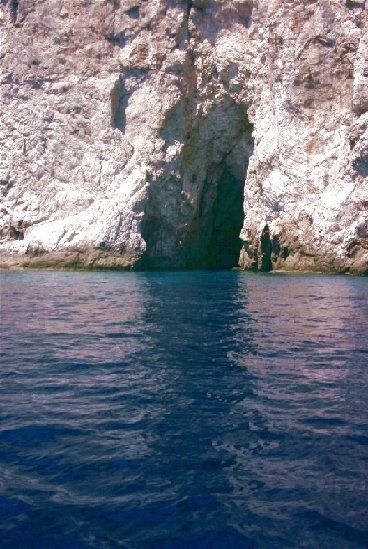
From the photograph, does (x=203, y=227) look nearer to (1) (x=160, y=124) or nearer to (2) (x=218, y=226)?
(2) (x=218, y=226)

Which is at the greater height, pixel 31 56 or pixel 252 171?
pixel 31 56

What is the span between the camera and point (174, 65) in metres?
39.6

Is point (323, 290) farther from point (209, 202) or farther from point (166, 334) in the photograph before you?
point (209, 202)

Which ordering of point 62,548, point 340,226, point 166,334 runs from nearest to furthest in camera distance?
1. point 62,548
2. point 166,334
3. point 340,226

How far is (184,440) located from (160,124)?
3682 centimetres

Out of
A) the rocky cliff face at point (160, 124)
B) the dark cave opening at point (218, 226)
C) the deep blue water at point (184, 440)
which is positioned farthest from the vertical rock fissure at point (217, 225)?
the deep blue water at point (184, 440)

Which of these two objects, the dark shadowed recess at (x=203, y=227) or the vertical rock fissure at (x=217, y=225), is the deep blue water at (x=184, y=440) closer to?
the dark shadowed recess at (x=203, y=227)

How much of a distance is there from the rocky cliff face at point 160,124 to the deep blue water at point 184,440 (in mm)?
26065

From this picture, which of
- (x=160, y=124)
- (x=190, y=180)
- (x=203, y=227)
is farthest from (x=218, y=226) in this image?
(x=160, y=124)

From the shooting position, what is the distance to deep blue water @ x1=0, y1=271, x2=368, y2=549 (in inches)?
139

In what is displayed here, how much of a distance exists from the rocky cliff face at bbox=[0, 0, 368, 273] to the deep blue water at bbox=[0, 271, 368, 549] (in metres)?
26.1

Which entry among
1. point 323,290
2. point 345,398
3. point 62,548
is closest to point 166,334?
point 345,398

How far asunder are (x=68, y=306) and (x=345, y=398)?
10530mm

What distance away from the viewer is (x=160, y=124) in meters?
39.8
